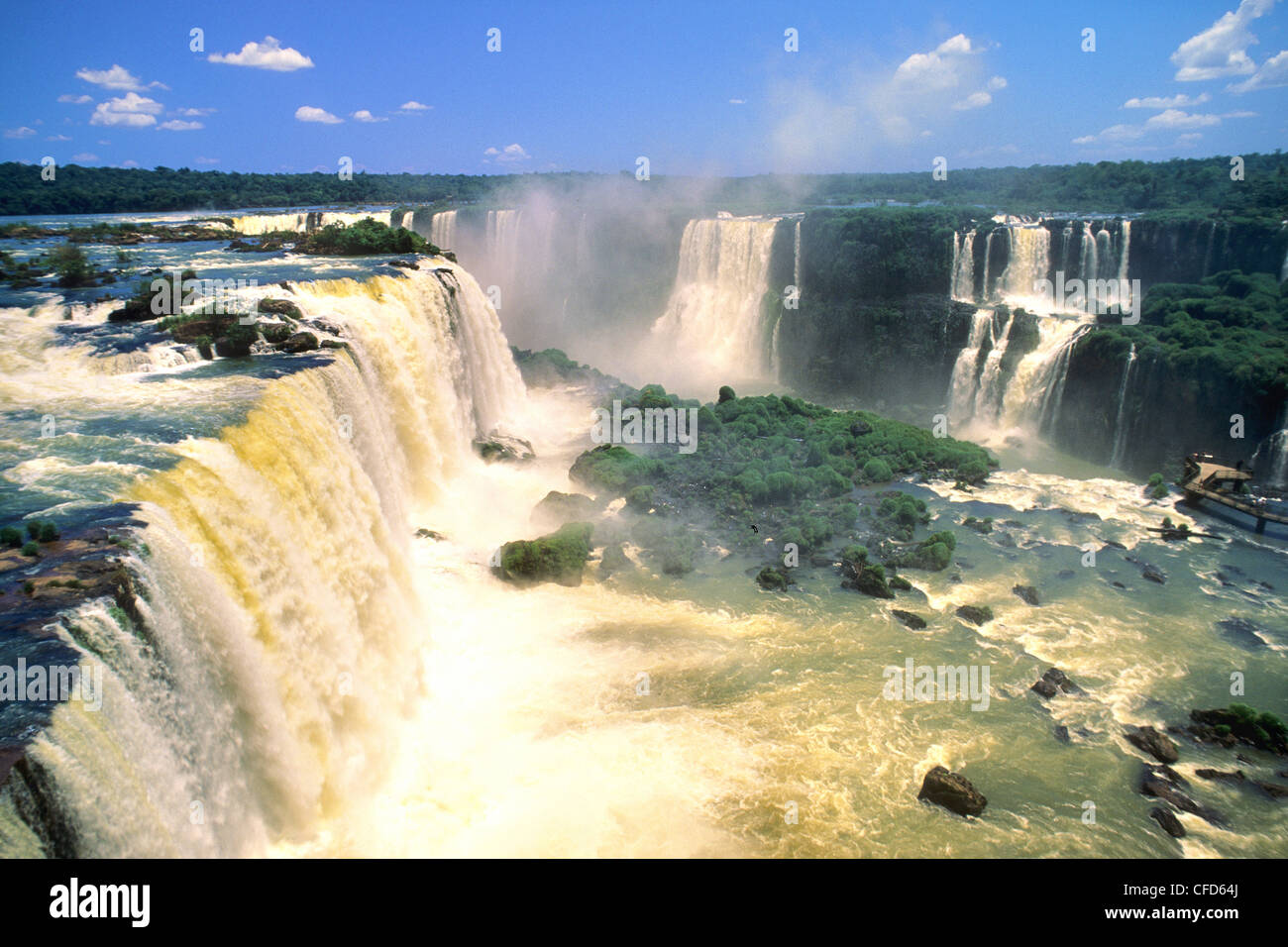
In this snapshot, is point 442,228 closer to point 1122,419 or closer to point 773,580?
point 773,580

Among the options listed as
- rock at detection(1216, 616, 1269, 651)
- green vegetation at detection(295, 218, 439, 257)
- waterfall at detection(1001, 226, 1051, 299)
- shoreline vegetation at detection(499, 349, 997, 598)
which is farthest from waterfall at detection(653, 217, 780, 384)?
rock at detection(1216, 616, 1269, 651)

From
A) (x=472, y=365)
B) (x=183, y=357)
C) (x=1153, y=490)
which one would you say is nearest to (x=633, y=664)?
(x=183, y=357)

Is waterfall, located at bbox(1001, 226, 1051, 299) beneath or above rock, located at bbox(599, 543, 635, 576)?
above

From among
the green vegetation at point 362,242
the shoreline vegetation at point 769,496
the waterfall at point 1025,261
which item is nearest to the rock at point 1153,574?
the shoreline vegetation at point 769,496

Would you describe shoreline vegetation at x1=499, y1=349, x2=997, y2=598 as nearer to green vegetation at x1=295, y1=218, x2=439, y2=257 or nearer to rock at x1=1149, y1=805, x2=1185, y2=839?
rock at x1=1149, y1=805, x2=1185, y2=839
